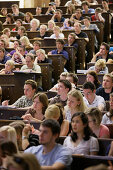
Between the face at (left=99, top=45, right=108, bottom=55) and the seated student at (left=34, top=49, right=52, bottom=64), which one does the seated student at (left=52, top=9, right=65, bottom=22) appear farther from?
the seated student at (left=34, top=49, right=52, bottom=64)

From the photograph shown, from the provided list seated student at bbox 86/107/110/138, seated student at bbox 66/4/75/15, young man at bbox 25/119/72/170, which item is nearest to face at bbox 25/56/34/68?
seated student at bbox 86/107/110/138

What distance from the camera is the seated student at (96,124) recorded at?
13.5 feet

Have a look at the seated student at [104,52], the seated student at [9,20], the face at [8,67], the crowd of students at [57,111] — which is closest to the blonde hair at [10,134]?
the crowd of students at [57,111]

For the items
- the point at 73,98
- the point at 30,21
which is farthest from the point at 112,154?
the point at 30,21

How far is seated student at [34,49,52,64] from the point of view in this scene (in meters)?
7.03

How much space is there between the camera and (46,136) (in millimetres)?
3355

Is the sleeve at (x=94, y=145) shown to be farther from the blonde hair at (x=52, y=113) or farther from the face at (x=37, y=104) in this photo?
the face at (x=37, y=104)

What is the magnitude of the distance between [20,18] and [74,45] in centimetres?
276

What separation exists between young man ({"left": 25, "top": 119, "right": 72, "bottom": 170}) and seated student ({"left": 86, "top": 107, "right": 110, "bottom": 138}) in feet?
2.39

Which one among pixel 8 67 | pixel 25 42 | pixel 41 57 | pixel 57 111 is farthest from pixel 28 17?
pixel 57 111

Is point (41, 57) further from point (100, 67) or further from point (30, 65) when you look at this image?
point (100, 67)

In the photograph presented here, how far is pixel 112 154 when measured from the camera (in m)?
3.72

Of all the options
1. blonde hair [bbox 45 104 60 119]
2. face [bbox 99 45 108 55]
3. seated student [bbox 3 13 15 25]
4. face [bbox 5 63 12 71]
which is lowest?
face [bbox 5 63 12 71]

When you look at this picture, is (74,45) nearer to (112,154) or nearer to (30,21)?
(30,21)
